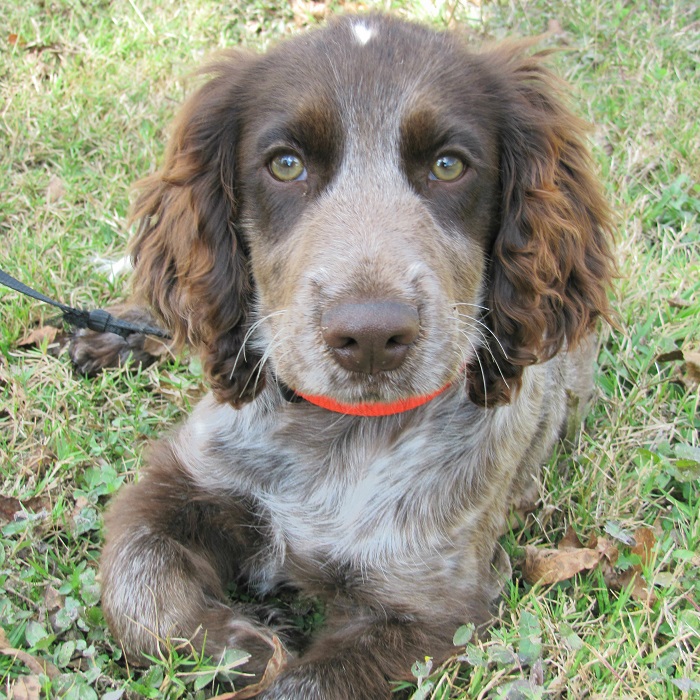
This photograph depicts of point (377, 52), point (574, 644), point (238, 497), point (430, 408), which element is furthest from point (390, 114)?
point (574, 644)

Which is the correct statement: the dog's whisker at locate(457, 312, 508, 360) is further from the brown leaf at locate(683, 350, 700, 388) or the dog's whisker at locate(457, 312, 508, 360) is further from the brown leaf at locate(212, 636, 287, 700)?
the brown leaf at locate(683, 350, 700, 388)

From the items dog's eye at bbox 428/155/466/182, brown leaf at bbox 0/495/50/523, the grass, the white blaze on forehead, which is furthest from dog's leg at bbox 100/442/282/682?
the white blaze on forehead

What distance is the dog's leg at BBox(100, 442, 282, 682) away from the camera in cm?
283

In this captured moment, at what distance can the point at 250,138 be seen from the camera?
9.70 ft

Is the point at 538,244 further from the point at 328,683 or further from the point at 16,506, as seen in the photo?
the point at 16,506

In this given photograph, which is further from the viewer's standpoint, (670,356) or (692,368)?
(670,356)

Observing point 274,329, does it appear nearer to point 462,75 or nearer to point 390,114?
point 390,114

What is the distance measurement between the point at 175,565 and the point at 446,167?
1.61m

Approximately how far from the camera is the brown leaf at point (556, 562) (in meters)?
3.17

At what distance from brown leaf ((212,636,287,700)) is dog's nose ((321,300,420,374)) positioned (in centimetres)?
96

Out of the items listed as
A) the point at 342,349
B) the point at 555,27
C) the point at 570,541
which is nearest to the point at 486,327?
the point at 342,349

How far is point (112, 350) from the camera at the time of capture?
418 cm

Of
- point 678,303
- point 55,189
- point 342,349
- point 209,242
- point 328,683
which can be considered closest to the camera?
point 342,349

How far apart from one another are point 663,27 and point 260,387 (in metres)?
4.56
